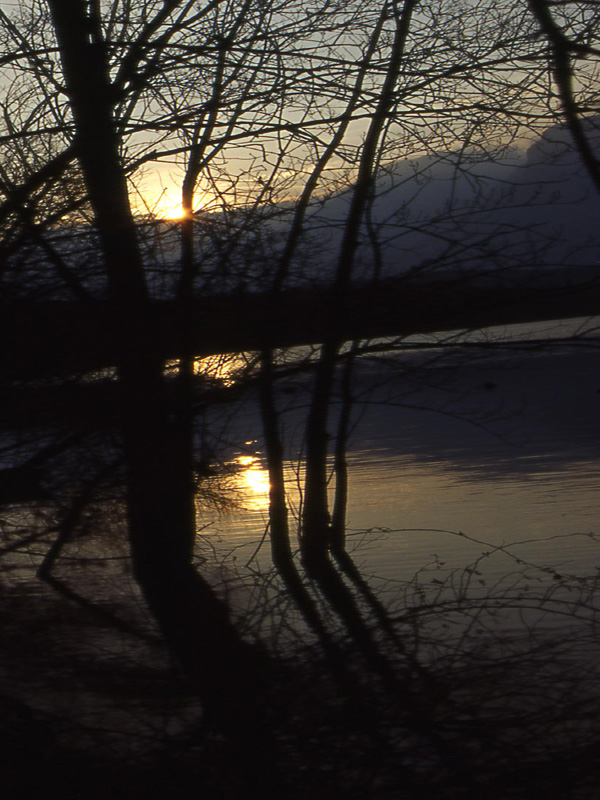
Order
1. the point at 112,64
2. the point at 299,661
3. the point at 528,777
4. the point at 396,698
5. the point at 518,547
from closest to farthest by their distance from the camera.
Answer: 1. the point at 528,777
2. the point at 396,698
3. the point at 299,661
4. the point at 112,64
5. the point at 518,547

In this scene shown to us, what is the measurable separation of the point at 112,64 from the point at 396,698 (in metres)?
3.22

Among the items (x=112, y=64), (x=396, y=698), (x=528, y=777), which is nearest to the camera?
(x=528, y=777)

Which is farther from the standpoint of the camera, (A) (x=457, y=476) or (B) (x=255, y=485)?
(A) (x=457, y=476)

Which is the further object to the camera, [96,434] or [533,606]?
[533,606]

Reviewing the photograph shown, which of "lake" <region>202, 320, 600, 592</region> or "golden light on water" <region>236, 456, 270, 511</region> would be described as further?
"golden light on water" <region>236, 456, 270, 511</region>

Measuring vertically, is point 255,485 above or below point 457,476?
above

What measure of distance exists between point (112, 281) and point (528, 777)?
7.62ft

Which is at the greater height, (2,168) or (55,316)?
(2,168)

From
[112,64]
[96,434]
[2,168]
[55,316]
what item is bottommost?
[96,434]

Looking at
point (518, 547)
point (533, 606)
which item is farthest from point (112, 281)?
point (518, 547)

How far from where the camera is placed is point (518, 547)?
222 inches

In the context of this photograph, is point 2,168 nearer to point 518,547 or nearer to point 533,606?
point 533,606

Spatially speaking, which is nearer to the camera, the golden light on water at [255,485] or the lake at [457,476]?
the lake at [457,476]

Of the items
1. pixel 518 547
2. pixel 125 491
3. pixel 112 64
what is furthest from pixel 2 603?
pixel 518 547
